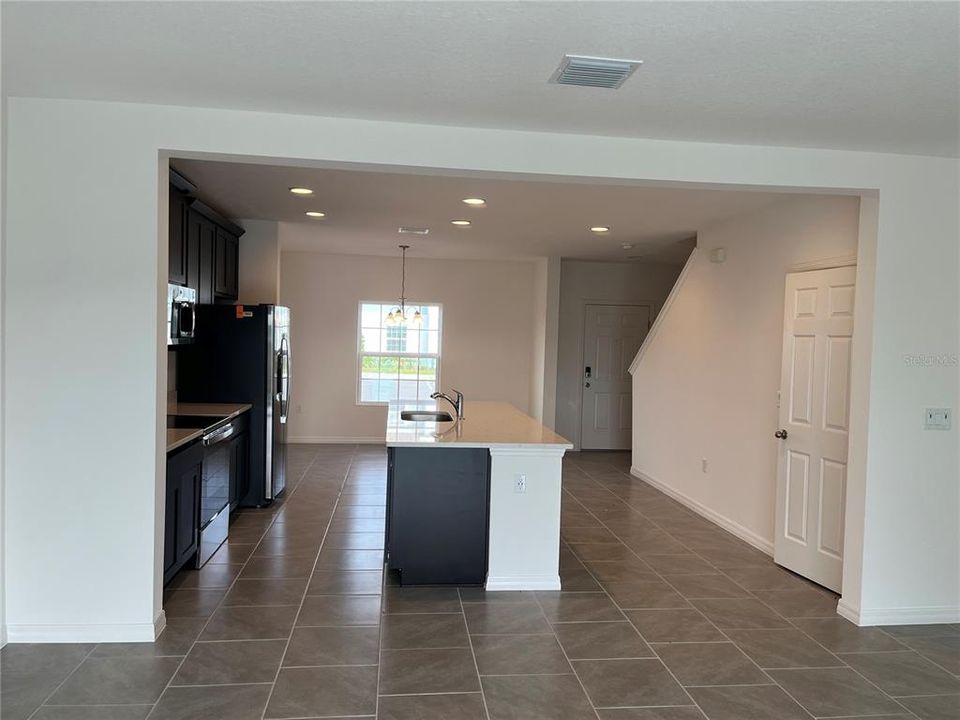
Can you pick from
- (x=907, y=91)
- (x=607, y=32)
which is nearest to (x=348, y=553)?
(x=607, y=32)

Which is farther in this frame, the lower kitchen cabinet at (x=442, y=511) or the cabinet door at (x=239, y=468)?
the cabinet door at (x=239, y=468)

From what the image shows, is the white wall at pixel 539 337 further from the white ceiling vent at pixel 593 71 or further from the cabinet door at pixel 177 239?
the white ceiling vent at pixel 593 71

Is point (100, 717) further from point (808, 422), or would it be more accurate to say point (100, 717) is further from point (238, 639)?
point (808, 422)

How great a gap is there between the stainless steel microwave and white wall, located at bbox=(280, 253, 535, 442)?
3.66 meters

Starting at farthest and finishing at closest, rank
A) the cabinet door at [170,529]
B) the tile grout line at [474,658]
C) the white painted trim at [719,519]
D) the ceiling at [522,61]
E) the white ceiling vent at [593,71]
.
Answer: the white painted trim at [719,519] → the cabinet door at [170,529] → the tile grout line at [474,658] → the white ceiling vent at [593,71] → the ceiling at [522,61]

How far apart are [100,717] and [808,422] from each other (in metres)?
3.94

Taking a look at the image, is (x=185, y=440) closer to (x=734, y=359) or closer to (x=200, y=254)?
(x=200, y=254)

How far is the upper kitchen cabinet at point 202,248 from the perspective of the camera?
445 centimetres

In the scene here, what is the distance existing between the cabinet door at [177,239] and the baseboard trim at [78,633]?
216 cm

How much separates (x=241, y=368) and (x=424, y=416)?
4.95ft

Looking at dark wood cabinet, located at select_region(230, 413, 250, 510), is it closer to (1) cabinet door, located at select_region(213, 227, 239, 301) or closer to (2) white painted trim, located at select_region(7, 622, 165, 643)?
(1) cabinet door, located at select_region(213, 227, 239, 301)

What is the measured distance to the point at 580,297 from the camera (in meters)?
8.66

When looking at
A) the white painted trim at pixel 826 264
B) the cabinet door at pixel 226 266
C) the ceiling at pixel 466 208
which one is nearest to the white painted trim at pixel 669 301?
the ceiling at pixel 466 208

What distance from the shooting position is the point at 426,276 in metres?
8.89
